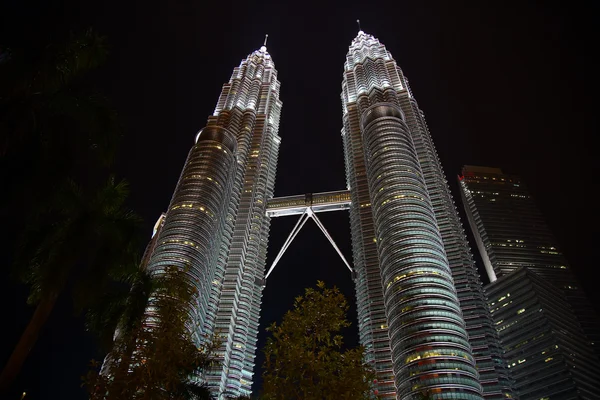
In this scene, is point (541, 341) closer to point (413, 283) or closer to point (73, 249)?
point (413, 283)

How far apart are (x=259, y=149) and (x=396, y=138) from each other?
50.6 meters

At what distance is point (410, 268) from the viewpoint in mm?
98250

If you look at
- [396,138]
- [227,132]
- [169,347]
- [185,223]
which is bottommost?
[169,347]

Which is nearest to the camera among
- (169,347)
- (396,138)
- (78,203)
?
(169,347)

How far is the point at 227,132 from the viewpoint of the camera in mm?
142875

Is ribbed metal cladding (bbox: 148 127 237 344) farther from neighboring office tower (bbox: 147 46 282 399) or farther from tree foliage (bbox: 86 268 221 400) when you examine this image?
tree foliage (bbox: 86 268 221 400)

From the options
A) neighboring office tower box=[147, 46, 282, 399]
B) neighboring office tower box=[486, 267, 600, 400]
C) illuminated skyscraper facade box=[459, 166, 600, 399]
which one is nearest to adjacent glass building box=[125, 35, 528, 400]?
neighboring office tower box=[147, 46, 282, 399]

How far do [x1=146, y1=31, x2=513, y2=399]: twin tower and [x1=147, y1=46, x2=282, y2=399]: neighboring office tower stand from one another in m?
0.36

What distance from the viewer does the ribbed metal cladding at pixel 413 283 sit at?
8369 centimetres

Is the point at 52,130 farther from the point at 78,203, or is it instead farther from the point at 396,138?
→ the point at 396,138

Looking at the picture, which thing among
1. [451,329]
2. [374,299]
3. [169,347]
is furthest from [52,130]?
[374,299]

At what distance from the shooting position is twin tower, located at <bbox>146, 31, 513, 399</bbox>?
8981 cm

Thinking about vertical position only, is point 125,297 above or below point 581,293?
below

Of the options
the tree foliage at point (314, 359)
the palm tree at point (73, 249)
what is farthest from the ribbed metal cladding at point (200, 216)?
the tree foliage at point (314, 359)
